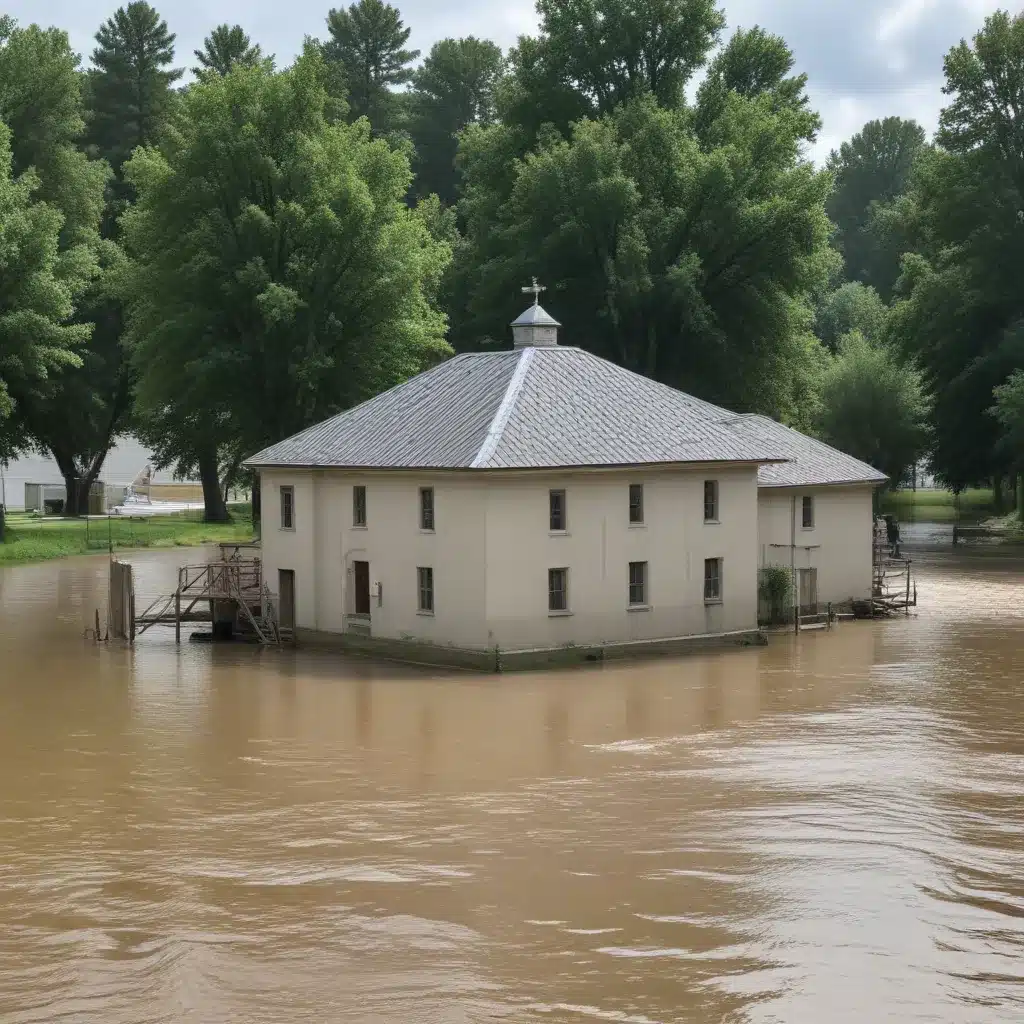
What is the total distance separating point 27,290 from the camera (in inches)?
2808

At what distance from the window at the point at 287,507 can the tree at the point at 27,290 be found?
25.8 meters

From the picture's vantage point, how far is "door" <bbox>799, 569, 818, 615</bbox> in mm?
51719

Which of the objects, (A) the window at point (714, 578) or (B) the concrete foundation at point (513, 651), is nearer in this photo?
(B) the concrete foundation at point (513, 651)

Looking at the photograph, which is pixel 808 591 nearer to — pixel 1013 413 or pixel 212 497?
pixel 1013 413

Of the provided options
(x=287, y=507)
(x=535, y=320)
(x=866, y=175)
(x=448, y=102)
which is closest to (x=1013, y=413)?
(x=535, y=320)

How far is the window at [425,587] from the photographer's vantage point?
44.0 m

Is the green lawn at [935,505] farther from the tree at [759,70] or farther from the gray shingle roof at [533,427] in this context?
the gray shingle roof at [533,427]

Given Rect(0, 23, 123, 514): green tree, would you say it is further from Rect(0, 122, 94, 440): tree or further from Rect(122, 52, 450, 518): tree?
Rect(122, 52, 450, 518): tree

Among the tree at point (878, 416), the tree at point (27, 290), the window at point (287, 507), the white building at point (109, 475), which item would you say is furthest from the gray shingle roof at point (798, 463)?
the white building at point (109, 475)

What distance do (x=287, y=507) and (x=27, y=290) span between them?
90.9 feet

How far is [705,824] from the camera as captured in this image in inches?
1071

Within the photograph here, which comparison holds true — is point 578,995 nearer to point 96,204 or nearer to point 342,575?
point 342,575

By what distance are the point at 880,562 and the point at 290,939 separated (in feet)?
128

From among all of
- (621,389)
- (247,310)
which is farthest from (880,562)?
(247,310)
